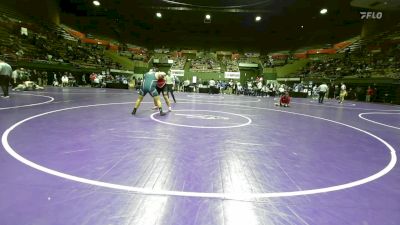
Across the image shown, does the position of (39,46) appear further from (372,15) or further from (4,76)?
(372,15)

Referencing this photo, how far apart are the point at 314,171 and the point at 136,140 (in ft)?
10.4

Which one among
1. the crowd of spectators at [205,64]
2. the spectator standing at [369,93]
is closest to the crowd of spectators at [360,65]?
the spectator standing at [369,93]

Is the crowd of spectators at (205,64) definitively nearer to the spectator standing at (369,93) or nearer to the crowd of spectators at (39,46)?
the crowd of spectators at (39,46)

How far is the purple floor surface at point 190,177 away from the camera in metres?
2.58

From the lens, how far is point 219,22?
3884 centimetres

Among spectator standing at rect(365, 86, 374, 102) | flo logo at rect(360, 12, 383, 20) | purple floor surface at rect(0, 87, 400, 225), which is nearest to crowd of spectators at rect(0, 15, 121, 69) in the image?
purple floor surface at rect(0, 87, 400, 225)

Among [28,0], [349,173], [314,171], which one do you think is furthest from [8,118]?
[28,0]

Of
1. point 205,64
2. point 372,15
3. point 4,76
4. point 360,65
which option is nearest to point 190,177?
point 4,76

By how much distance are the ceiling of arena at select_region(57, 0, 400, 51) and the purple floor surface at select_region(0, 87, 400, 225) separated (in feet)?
78.5

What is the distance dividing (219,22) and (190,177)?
37.8m

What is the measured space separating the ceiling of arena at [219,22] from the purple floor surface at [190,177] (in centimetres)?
2393

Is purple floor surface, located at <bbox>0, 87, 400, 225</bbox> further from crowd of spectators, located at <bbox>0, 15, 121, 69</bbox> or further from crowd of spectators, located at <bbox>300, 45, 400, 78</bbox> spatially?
crowd of spectators, located at <bbox>300, 45, 400, 78</bbox>

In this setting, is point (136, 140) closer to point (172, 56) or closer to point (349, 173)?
point (349, 173)

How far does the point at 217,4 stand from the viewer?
94.7ft
